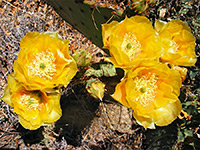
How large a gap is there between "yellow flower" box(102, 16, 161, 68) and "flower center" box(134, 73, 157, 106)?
0.11 metres

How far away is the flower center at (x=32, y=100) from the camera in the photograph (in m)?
0.91

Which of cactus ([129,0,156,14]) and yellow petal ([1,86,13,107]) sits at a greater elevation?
cactus ([129,0,156,14])

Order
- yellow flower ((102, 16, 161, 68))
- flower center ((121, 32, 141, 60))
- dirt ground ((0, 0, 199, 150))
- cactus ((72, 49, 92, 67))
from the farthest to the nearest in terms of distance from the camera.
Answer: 1. dirt ground ((0, 0, 199, 150))
2. cactus ((72, 49, 92, 67))
3. flower center ((121, 32, 141, 60))
4. yellow flower ((102, 16, 161, 68))

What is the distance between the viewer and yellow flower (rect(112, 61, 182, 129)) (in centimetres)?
77

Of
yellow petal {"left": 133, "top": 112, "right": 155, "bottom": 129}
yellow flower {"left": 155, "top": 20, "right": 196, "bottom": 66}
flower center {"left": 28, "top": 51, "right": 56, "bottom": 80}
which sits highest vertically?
flower center {"left": 28, "top": 51, "right": 56, "bottom": 80}

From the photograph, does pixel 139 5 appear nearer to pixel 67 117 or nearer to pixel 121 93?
pixel 121 93

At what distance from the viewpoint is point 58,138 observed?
1.55 m

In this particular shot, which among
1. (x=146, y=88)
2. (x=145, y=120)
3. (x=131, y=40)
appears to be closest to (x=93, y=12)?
(x=131, y=40)

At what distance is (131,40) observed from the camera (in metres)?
0.88

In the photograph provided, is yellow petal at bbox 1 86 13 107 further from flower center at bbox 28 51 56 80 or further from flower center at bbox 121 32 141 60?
flower center at bbox 121 32 141 60

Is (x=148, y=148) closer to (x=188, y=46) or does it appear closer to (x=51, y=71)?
(x=188, y=46)

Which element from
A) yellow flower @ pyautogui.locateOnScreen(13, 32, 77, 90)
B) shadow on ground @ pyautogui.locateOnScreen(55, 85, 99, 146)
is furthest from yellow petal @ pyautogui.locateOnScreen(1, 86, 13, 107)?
shadow on ground @ pyautogui.locateOnScreen(55, 85, 99, 146)

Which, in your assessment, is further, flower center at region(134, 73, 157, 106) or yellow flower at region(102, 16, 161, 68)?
flower center at region(134, 73, 157, 106)

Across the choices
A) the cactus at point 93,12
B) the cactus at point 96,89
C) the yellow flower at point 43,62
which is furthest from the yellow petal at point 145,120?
the cactus at point 93,12
